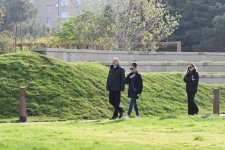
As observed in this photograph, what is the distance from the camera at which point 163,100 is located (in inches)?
1074

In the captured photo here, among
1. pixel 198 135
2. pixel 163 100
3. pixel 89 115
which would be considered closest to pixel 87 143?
pixel 198 135

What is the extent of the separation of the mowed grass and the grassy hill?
18.2ft

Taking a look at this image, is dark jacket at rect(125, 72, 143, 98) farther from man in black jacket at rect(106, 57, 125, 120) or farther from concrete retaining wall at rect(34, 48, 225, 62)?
concrete retaining wall at rect(34, 48, 225, 62)

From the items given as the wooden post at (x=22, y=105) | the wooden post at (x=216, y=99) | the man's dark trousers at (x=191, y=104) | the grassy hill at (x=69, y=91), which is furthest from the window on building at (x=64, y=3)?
the man's dark trousers at (x=191, y=104)

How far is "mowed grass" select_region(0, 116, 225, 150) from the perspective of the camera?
12.2m

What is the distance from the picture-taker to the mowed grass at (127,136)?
12.2 meters

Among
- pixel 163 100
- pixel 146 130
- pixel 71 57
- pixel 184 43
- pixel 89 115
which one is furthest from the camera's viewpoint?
pixel 184 43

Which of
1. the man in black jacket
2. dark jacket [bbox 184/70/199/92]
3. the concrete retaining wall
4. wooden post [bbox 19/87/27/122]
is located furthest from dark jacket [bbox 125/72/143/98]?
the concrete retaining wall

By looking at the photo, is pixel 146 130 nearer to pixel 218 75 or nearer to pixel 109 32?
pixel 218 75

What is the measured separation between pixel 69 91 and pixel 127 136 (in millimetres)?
11017

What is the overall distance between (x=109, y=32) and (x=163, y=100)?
21.6 meters

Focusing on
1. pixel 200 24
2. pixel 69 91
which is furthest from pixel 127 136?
pixel 200 24

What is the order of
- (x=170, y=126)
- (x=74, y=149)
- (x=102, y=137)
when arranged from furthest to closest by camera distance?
(x=170, y=126) → (x=102, y=137) → (x=74, y=149)

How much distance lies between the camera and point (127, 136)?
569 inches
